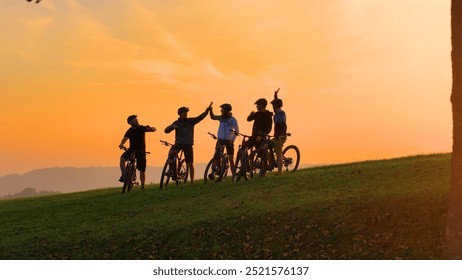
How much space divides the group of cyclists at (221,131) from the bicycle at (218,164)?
6.7 inches

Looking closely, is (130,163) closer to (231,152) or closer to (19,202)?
(231,152)

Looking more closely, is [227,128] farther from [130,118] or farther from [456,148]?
[456,148]

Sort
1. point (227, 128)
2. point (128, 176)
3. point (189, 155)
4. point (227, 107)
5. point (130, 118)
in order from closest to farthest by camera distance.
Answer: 1. point (227, 107)
2. point (227, 128)
3. point (189, 155)
4. point (130, 118)
5. point (128, 176)

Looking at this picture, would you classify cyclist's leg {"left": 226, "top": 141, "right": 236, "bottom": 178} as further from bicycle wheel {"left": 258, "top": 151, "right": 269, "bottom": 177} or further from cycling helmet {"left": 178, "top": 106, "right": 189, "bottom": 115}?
cycling helmet {"left": 178, "top": 106, "right": 189, "bottom": 115}

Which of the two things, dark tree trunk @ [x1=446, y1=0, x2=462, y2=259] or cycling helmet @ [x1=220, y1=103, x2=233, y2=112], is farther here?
cycling helmet @ [x1=220, y1=103, x2=233, y2=112]

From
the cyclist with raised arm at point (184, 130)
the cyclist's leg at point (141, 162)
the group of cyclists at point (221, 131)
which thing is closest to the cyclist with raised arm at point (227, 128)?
the group of cyclists at point (221, 131)

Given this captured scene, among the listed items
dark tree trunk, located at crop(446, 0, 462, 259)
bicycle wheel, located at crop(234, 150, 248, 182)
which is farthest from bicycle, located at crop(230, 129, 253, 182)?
dark tree trunk, located at crop(446, 0, 462, 259)

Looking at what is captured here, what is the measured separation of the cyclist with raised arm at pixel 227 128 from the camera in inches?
1070

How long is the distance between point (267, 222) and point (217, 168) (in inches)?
394

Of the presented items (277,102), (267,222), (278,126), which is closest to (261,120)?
(278,126)

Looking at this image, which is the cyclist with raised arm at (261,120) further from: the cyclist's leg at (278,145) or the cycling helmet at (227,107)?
the cycling helmet at (227,107)

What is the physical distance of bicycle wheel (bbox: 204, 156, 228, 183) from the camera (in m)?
27.8

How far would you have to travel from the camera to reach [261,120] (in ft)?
86.9

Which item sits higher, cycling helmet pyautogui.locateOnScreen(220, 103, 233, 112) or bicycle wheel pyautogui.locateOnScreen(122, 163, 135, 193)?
cycling helmet pyautogui.locateOnScreen(220, 103, 233, 112)
